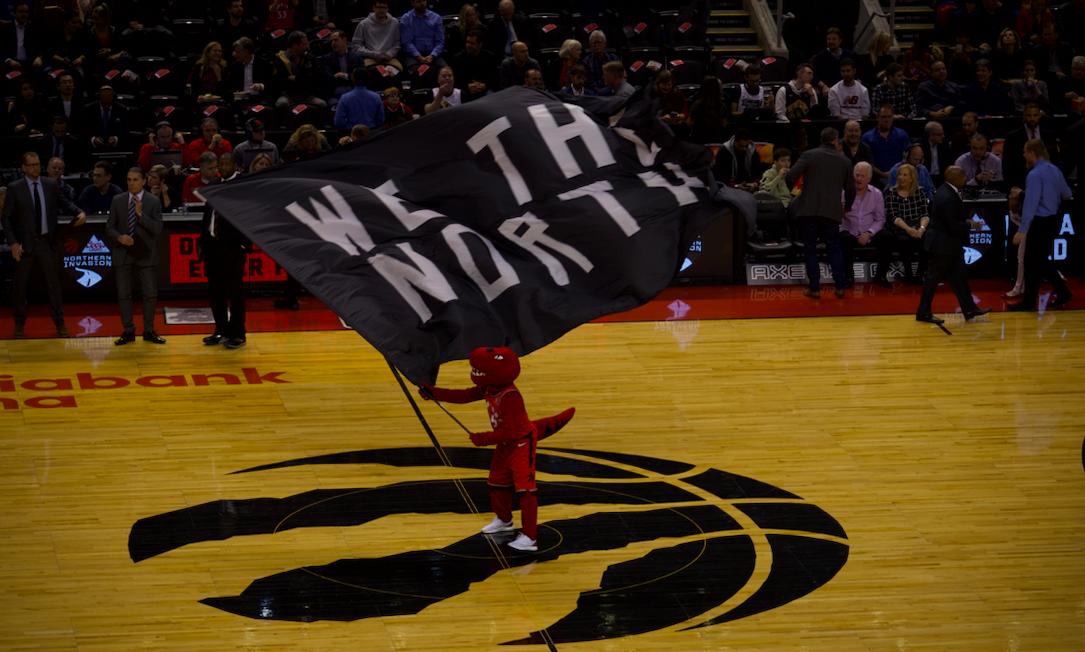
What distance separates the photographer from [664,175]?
A: 8406 mm

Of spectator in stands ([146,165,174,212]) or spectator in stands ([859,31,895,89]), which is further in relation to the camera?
spectator in stands ([859,31,895,89])

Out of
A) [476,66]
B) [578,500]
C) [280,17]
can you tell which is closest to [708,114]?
Answer: [476,66]

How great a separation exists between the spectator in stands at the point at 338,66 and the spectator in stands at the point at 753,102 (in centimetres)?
551

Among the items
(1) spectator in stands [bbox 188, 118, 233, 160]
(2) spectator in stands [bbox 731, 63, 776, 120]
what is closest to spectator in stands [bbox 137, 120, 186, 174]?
(1) spectator in stands [bbox 188, 118, 233, 160]

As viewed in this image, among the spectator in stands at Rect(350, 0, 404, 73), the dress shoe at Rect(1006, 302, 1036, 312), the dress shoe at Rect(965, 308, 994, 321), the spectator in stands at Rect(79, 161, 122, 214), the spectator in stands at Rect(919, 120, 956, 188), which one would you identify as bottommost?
the dress shoe at Rect(1006, 302, 1036, 312)

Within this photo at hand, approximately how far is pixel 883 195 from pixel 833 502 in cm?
845

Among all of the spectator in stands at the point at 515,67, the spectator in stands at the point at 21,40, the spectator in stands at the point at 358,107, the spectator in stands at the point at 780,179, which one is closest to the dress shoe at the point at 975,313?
the spectator in stands at the point at 780,179

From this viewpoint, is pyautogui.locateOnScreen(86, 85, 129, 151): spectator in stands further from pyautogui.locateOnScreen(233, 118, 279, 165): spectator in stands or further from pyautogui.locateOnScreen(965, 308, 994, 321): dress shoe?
pyautogui.locateOnScreen(965, 308, 994, 321): dress shoe

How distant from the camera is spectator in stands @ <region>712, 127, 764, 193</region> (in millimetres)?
17594

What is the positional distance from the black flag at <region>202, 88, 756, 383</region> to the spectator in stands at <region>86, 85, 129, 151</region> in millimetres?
10018

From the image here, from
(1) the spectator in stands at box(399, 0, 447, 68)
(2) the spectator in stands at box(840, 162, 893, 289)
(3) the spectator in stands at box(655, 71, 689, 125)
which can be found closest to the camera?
(2) the spectator in stands at box(840, 162, 893, 289)

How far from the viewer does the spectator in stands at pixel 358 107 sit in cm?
1750

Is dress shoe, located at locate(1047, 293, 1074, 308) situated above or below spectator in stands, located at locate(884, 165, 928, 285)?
below

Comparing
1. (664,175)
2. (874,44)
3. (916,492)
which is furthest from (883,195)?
(664,175)
